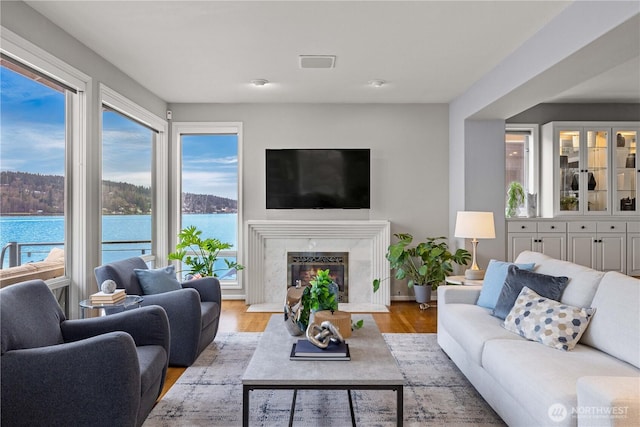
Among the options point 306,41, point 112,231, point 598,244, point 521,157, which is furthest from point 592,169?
point 112,231

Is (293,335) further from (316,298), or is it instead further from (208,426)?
(208,426)

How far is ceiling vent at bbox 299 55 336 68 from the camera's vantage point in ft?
12.1

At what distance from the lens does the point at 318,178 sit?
17.7ft

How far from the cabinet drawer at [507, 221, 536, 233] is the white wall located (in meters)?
0.79

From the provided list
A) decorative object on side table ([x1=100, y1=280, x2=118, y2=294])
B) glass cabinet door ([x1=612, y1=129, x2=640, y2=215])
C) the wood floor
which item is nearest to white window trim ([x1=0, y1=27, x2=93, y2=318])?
decorative object on side table ([x1=100, y1=280, x2=118, y2=294])

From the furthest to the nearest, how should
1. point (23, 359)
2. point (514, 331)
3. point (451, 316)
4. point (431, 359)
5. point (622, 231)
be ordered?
point (622, 231) < point (431, 359) < point (451, 316) < point (514, 331) < point (23, 359)

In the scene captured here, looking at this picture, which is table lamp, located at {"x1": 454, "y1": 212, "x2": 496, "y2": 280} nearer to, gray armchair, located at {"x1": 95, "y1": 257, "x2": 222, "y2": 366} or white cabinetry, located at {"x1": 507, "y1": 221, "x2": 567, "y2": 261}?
white cabinetry, located at {"x1": 507, "y1": 221, "x2": 567, "y2": 261}

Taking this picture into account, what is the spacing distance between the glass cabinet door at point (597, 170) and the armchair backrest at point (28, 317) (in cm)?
583

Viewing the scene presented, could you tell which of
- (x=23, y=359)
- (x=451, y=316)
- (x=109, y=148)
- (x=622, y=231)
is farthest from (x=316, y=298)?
(x=622, y=231)

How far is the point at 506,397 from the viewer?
2.19 m

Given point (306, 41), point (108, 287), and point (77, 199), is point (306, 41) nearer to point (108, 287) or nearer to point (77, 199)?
point (77, 199)

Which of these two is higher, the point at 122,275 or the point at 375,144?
the point at 375,144

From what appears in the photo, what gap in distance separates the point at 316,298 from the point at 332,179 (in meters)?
2.92

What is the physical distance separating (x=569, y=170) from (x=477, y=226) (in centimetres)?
217
